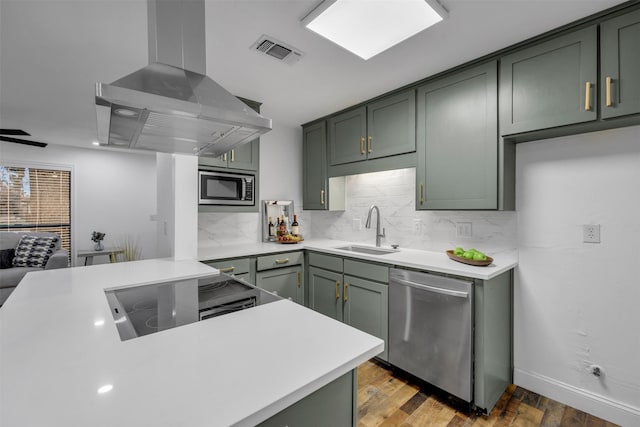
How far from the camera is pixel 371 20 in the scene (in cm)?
155

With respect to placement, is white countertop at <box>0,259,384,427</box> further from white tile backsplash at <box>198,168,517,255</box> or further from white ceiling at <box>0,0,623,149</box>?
white tile backsplash at <box>198,168,517,255</box>

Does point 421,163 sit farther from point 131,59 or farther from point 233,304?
point 131,59

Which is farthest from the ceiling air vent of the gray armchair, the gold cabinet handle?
the gray armchair

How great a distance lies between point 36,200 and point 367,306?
5.59 metres

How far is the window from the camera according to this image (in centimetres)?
460

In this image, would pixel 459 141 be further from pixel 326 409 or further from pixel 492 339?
pixel 326 409

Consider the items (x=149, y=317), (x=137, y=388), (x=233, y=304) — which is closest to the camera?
(x=137, y=388)

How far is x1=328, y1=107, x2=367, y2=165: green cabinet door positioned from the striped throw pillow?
4.05 m

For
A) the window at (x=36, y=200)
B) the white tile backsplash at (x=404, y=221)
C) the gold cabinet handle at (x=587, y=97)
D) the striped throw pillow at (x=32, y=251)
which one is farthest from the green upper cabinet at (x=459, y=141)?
the window at (x=36, y=200)

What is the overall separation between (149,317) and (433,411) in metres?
1.74

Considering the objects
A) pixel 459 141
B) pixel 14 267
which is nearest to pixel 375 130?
pixel 459 141

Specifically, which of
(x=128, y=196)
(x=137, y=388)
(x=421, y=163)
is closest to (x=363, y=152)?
(x=421, y=163)

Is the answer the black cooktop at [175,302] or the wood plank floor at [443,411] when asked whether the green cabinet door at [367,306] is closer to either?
the wood plank floor at [443,411]

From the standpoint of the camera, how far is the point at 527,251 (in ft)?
6.75
